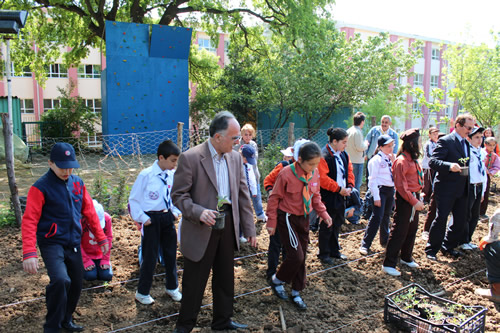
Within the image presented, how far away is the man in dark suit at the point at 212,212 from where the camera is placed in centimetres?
319

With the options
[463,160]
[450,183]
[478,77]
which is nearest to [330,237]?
[450,183]

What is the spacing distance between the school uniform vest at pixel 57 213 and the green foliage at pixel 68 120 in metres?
15.0

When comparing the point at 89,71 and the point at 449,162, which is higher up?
the point at 89,71

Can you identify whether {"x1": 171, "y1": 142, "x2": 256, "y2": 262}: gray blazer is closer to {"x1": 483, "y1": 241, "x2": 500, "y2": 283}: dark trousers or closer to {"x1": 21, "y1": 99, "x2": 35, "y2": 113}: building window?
{"x1": 483, "y1": 241, "x2": 500, "y2": 283}: dark trousers

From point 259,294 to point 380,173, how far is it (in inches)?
92.0

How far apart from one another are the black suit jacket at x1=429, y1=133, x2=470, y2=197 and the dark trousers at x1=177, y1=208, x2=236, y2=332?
3.46 m

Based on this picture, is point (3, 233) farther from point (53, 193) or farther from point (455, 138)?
point (455, 138)

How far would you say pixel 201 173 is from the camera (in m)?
3.23

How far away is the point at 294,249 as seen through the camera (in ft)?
13.3

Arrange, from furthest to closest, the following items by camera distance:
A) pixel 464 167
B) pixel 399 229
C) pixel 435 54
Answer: pixel 435 54 → pixel 464 167 → pixel 399 229

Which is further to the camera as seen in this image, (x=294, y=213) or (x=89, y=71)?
(x=89, y=71)

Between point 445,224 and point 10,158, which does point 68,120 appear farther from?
point 445,224

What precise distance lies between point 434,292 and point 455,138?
2.17m

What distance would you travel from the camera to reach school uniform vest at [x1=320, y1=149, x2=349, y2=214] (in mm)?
5305
